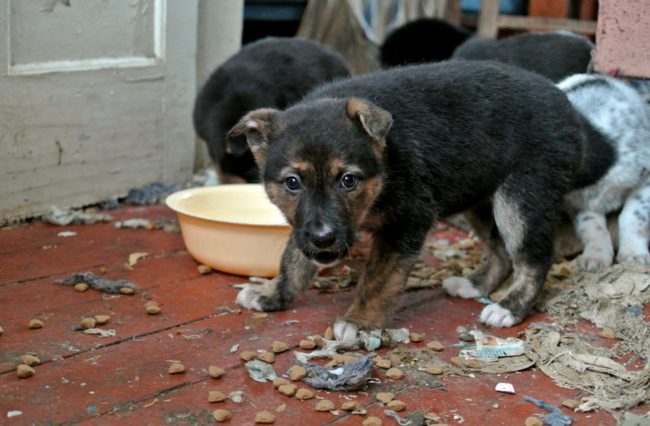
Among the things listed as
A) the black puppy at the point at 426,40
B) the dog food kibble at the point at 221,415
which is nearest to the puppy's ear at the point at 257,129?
the dog food kibble at the point at 221,415

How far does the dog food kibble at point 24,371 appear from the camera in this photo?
345 centimetres

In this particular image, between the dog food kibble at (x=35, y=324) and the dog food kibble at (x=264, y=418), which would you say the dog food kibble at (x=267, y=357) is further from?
the dog food kibble at (x=35, y=324)

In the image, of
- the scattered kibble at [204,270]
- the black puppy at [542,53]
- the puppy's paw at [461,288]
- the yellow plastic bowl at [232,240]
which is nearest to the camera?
the yellow plastic bowl at [232,240]

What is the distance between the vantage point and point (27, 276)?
15.4 feet

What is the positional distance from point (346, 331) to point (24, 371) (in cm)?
A: 135

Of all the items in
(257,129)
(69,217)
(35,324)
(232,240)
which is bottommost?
(69,217)

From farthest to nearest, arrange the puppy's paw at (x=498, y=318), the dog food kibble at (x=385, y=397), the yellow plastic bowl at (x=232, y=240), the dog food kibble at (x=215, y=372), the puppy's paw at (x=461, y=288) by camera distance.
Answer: the puppy's paw at (x=461, y=288)
the yellow plastic bowl at (x=232, y=240)
the puppy's paw at (x=498, y=318)
the dog food kibble at (x=215, y=372)
the dog food kibble at (x=385, y=397)

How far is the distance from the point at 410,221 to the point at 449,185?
305 mm

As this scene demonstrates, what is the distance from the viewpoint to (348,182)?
12.7ft

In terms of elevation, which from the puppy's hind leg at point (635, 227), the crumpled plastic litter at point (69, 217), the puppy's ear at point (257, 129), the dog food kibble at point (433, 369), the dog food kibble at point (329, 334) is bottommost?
the crumpled plastic litter at point (69, 217)

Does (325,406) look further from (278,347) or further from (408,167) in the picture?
(408,167)

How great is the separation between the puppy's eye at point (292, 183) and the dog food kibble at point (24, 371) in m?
1.27

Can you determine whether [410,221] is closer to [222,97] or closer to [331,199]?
[331,199]

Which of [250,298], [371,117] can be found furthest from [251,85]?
[371,117]
